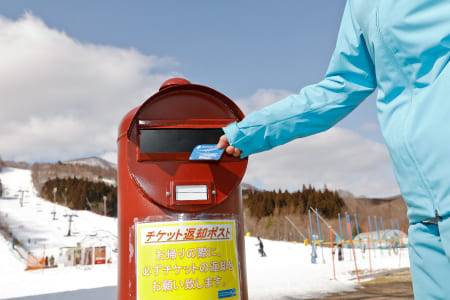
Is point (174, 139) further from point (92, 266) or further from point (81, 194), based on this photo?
point (81, 194)

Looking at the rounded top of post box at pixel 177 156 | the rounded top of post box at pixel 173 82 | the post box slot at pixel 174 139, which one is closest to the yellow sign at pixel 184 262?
the rounded top of post box at pixel 177 156

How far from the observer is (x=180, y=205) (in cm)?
187

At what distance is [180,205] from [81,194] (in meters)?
39.7

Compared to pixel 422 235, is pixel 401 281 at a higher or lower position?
lower

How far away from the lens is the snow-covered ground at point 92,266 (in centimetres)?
589

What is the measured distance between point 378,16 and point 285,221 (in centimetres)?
2700

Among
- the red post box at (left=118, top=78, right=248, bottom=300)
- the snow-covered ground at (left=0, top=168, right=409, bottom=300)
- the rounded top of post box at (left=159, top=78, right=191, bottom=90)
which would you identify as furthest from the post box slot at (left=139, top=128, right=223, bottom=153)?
the snow-covered ground at (left=0, top=168, right=409, bottom=300)

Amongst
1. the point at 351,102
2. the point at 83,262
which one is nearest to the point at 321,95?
the point at 351,102

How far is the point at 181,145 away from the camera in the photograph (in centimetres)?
193

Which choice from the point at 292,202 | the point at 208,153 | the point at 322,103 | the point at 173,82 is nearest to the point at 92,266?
the point at 173,82

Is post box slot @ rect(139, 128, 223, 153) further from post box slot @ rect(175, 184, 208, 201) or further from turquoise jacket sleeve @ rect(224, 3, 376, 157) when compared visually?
turquoise jacket sleeve @ rect(224, 3, 376, 157)

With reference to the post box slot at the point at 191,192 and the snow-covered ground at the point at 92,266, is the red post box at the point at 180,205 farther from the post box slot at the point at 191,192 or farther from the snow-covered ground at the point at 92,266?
the snow-covered ground at the point at 92,266

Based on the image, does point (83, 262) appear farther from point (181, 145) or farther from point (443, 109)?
point (443, 109)

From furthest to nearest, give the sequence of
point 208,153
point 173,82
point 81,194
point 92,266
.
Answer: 1. point 81,194
2. point 92,266
3. point 173,82
4. point 208,153
